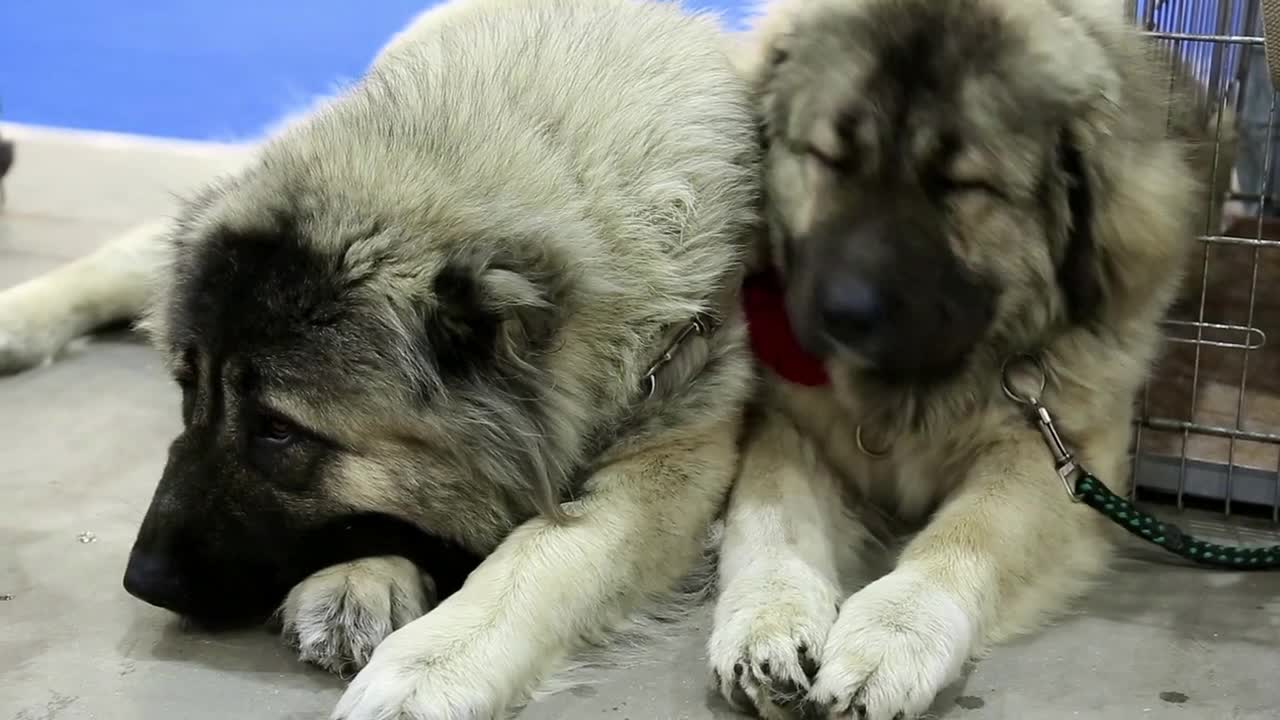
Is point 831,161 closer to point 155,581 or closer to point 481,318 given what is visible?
point 481,318

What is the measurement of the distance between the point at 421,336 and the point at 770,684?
0.58 meters

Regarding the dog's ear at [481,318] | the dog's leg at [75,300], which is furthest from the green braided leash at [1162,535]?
the dog's leg at [75,300]

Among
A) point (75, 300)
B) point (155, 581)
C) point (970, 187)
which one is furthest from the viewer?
point (75, 300)

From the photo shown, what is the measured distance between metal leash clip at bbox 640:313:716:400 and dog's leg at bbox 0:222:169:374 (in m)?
1.27

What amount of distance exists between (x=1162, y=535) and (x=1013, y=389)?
0.91 ft

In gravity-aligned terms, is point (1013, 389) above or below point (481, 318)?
below

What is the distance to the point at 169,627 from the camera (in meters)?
1.62

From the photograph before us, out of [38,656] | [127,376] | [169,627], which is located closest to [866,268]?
[169,627]

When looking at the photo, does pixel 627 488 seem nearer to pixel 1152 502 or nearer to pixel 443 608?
pixel 443 608

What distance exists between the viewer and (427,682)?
1359 mm

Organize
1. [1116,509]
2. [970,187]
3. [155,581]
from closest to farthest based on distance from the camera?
1. [155,581]
2. [970,187]
3. [1116,509]

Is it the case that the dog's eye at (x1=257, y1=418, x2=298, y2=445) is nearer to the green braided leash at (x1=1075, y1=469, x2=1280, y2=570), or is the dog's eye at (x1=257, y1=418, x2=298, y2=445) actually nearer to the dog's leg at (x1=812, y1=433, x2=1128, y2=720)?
the dog's leg at (x1=812, y1=433, x2=1128, y2=720)

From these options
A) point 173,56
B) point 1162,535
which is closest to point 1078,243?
point 1162,535

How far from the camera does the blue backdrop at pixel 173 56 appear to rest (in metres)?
→ 4.76
